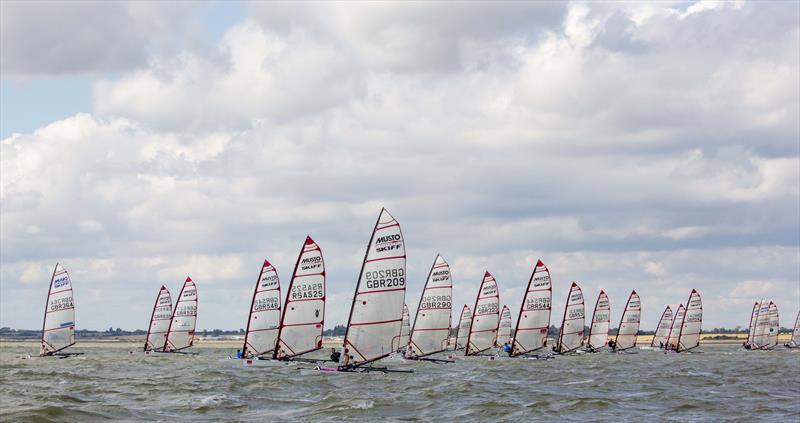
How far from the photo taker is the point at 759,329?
5285 inches

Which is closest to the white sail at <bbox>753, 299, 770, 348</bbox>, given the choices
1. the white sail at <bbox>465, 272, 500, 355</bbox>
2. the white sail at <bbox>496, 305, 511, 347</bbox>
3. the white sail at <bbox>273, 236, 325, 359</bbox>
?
the white sail at <bbox>496, 305, 511, 347</bbox>

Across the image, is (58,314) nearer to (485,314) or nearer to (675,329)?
(485,314)

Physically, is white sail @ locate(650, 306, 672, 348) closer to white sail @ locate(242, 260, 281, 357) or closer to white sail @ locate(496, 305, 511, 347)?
white sail @ locate(496, 305, 511, 347)

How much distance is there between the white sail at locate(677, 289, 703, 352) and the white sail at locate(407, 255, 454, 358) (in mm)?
58082

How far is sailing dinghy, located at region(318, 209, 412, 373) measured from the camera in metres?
50.0

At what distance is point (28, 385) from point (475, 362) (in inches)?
1681

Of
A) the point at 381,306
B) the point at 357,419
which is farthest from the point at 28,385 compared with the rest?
the point at 357,419

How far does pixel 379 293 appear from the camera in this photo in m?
50.1

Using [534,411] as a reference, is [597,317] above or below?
above

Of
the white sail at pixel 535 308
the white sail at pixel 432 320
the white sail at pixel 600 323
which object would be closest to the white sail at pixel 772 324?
the white sail at pixel 600 323

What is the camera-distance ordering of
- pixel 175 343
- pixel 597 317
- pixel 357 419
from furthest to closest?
pixel 597 317
pixel 175 343
pixel 357 419

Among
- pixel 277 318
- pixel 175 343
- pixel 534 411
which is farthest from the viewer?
pixel 175 343

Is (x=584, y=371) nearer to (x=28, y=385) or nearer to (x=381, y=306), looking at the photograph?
(x=381, y=306)

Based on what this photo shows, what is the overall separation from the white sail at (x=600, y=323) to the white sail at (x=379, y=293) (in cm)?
6082
